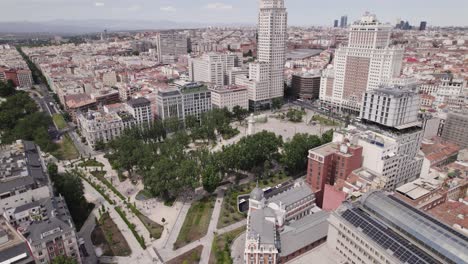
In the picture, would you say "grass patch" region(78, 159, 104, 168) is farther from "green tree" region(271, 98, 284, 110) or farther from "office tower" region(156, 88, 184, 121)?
"green tree" region(271, 98, 284, 110)

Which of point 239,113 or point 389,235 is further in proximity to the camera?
point 239,113

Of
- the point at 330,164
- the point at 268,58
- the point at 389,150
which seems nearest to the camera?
the point at 389,150

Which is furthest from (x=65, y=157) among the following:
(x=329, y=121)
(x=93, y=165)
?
(x=329, y=121)

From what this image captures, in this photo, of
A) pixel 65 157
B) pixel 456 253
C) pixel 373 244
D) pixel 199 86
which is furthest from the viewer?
pixel 199 86

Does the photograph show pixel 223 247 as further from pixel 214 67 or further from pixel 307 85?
pixel 307 85

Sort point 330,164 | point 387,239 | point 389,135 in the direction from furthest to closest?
1. point 389,135
2. point 330,164
3. point 387,239

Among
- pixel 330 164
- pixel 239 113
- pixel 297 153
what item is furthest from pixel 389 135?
pixel 239 113

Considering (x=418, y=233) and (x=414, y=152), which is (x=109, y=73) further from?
(x=418, y=233)
